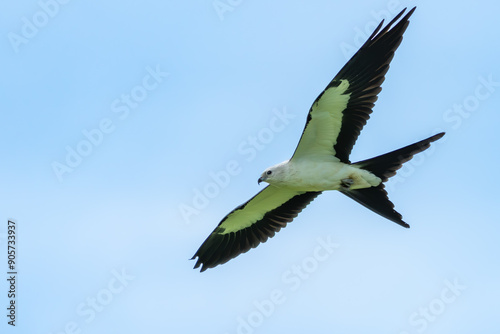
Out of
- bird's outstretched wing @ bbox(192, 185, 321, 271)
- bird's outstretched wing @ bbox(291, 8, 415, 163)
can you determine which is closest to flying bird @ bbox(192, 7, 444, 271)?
bird's outstretched wing @ bbox(291, 8, 415, 163)

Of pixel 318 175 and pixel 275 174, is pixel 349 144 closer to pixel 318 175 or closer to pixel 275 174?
pixel 318 175

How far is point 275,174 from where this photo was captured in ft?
53.2

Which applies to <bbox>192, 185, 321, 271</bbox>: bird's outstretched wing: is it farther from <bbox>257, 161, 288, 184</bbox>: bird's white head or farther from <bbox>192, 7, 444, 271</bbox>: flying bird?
<bbox>257, 161, 288, 184</bbox>: bird's white head

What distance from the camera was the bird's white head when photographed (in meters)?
16.2

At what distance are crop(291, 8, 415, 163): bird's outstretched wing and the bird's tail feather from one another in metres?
0.56

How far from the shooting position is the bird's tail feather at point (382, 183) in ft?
51.8

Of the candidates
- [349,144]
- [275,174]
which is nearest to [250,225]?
[275,174]

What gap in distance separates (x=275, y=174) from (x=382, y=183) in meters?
1.86

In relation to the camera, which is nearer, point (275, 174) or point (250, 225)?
point (275, 174)

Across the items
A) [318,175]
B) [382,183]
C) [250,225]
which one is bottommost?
[382,183]

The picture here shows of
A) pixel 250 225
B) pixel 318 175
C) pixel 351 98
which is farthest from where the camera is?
pixel 250 225

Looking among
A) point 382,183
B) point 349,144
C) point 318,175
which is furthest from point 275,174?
point 382,183

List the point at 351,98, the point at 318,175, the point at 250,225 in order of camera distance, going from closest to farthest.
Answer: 1. the point at 351,98
2. the point at 318,175
3. the point at 250,225

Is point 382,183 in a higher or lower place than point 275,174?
lower
